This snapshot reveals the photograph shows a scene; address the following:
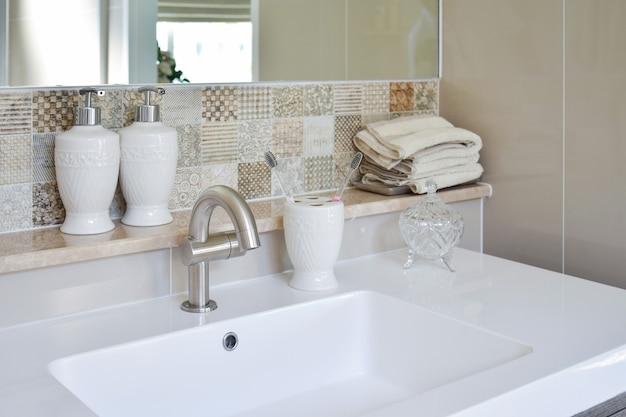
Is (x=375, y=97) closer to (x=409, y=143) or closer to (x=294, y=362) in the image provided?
(x=409, y=143)

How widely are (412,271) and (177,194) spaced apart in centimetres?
48

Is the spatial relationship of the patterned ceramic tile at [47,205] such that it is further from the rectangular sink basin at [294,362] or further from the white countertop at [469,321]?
the rectangular sink basin at [294,362]

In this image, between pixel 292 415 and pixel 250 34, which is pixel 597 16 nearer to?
pixel 250 34

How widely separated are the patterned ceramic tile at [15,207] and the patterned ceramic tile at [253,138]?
1.39 feet

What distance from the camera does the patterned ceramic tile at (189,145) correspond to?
152cm

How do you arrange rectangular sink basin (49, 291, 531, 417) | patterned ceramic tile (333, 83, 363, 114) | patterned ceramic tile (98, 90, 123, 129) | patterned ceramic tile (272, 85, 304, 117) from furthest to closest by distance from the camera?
patterned ceramic tile (333, 83, 363, 114), patterned ceramic tile (272, 85, 304, 117), patterned ceramic tile (98, 90, 123, 129), rectangular sink basin (49, 291, 531, 417)

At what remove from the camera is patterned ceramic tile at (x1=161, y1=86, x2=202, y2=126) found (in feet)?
4.90

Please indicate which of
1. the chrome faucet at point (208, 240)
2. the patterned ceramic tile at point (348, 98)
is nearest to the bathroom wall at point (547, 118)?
the patterned ceramic tile at point (348, 98)

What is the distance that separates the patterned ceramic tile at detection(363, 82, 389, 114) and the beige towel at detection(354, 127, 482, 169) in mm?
75

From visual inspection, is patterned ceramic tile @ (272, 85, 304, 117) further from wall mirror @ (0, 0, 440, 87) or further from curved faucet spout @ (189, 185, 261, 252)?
curved faucet spout @ (189, 185, 261, 252)

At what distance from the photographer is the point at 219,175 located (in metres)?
1.58

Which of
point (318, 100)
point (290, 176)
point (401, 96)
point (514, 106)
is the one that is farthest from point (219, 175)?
point (514, 106)

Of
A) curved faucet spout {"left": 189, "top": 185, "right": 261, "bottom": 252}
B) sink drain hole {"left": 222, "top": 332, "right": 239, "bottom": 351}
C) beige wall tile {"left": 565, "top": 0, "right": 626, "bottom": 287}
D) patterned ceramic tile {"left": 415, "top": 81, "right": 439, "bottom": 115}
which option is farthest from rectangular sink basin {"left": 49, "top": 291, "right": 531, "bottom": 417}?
patterned ceramic tile {"left": 415, "top": 81, "right": 439, "bottom": 115}

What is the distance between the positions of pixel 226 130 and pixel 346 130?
12.3 inches
